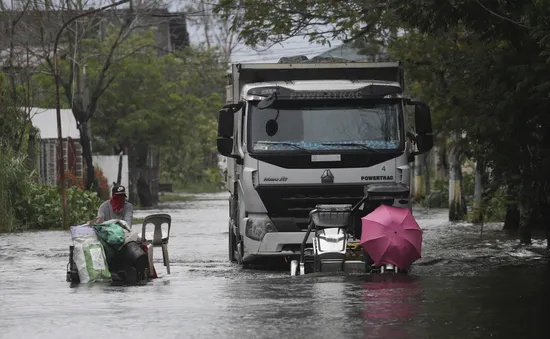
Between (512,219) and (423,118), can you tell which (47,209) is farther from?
(423,118)

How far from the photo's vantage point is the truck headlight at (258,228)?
63.2 ft

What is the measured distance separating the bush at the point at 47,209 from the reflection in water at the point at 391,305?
57.8 feet

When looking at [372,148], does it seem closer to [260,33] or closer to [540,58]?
[540,58]

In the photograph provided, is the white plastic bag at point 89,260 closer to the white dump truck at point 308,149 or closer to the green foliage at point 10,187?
the white dump truck at point 308,149

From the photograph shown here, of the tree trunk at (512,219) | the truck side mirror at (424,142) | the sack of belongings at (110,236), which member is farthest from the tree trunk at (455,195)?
the sack of belongings at (110,236)

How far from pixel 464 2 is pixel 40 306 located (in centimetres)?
769

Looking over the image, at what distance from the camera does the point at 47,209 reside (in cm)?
3350

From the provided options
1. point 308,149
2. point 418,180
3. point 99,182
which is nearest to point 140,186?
point 99,182

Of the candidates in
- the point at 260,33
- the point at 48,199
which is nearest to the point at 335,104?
the point at 260,33

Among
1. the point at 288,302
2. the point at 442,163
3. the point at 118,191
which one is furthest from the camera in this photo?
the point at 442,163

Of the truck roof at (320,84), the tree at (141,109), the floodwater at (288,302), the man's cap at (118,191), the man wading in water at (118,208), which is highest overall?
the tree at (141,109)

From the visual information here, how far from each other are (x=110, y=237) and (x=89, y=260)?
1.40ft

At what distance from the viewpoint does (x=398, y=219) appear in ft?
56.4

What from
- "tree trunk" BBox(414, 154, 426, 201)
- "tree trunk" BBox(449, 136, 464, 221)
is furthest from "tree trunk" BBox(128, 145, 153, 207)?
"tree trunk" BBox(449, 136, 464, 221)
